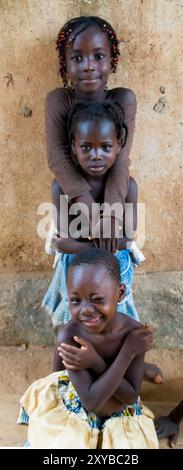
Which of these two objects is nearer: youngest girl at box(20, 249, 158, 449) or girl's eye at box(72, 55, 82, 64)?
youngest girl at box(20, 249, 158, 449)

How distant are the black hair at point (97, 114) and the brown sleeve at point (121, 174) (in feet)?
0.09

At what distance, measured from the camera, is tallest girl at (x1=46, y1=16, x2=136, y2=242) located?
7.14ft

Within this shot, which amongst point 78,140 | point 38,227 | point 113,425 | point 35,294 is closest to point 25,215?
point 38,227

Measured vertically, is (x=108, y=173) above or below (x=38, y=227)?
above

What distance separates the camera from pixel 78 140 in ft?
7.05

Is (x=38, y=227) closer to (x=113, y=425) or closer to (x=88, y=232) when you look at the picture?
(x=88, y=232)

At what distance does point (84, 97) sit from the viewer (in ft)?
7.39

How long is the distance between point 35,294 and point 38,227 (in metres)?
0.32

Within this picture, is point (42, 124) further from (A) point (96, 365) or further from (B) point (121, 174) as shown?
(A) point (96, 365)

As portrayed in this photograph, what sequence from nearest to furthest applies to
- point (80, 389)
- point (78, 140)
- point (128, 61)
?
point (80, 389), point (78, 140), point (128, 61)

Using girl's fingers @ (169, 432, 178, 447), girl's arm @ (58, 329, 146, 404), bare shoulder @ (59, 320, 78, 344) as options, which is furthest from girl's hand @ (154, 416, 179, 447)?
bare shoulder @ (59, 320, 78, 344)

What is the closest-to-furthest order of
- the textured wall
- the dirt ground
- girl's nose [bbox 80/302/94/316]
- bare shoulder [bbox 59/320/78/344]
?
girl's nose [bbox 80/302/94/316]
bare shoulder [bbox 59/320/78/344]
the dirt ground
the textured wall

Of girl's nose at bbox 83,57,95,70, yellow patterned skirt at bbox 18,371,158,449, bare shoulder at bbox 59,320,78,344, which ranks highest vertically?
girl's nose at bbox 83,57,95,70

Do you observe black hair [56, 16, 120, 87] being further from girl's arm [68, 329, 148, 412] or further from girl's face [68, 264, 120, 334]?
girl's arm [68, 329, 148, 412]
